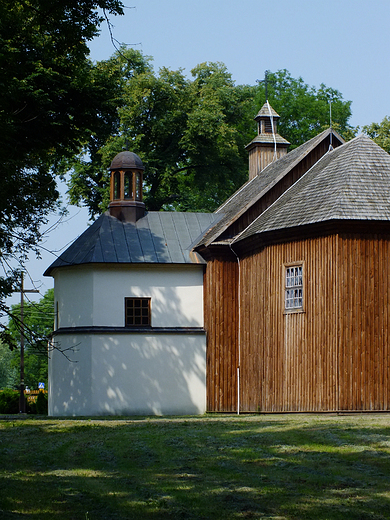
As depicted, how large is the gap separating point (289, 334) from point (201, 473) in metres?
9.90

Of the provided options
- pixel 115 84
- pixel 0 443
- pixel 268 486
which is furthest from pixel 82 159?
pixel 268 486

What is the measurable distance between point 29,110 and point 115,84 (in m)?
1.95

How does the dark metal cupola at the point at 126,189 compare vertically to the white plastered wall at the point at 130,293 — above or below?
above

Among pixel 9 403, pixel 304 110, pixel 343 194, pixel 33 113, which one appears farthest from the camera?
pixel 304 110

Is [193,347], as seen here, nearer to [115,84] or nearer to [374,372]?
[374,372]

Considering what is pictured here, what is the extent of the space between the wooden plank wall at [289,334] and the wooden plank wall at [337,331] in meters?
0.02

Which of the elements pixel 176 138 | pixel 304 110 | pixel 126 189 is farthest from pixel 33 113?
pixel 304 110

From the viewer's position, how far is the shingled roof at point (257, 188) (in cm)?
2144

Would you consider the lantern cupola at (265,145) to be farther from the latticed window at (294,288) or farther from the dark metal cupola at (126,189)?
the latticed window at (294,288)

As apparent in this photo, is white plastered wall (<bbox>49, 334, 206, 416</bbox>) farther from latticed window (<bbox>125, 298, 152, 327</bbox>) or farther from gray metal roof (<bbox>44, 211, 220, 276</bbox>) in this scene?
gray metal roof (<bbox>44, 211, 220, 276</bbox>)

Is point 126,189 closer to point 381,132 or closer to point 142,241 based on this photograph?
point 142,241

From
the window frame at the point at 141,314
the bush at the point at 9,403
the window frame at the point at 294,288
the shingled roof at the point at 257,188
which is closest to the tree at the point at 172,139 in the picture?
the shingled roof at the point at 257,188

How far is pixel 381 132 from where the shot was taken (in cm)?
3253

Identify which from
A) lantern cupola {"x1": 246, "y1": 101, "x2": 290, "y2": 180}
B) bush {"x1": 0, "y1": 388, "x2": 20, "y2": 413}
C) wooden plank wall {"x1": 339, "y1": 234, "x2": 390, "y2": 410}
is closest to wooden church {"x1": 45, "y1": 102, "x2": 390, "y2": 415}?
wooden plank wall {"x1": 339, "y1": 234, "x2": 390, "y2": 410}
